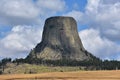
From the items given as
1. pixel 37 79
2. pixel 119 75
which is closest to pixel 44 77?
pixel 37 79

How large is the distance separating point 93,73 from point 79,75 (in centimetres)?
261

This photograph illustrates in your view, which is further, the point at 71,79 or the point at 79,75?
the point at 79,75

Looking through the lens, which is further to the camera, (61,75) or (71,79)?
(61,75)

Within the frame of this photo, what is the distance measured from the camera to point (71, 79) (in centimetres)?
5959

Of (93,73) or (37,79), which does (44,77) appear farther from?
(93,73)

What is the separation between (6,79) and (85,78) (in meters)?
11.6

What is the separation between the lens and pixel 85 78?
6012 centimetres

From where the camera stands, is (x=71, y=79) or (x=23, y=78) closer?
(x=71, y=79)

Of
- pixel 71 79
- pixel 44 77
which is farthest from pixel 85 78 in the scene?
pixel 44 77

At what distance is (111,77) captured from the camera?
60.5 metres

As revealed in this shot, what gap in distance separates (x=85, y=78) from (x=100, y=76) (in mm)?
3263

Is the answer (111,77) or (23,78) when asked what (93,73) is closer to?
(111,77)

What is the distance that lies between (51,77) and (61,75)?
2561 mm

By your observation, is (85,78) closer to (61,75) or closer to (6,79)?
(61,75)
